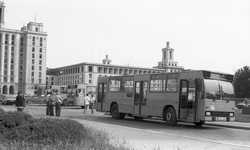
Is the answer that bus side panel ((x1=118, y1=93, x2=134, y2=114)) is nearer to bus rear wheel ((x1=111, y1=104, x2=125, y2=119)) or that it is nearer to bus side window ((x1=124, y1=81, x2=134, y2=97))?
bus side window ((x1=124, y1=81, x2=134, y2=97))

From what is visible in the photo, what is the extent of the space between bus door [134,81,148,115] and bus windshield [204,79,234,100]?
4.87m

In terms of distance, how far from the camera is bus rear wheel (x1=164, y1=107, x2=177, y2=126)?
71.2ft

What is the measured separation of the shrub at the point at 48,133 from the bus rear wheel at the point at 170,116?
11636 mm

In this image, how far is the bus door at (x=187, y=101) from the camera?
2055cm

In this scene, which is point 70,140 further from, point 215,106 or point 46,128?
point 215,106

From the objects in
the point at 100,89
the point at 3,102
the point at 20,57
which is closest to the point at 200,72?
the point at 100,89

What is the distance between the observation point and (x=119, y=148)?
1020 centimetres

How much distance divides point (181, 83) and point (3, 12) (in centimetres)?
17575

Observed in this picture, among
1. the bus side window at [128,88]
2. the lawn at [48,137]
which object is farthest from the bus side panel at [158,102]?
the lawn at [48,137]

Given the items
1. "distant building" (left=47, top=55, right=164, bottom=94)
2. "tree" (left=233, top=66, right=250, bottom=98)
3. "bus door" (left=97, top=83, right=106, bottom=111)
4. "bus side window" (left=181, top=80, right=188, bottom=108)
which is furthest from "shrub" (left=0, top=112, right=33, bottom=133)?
"distant building" (left=47, top=55, right=164, bottom=94)

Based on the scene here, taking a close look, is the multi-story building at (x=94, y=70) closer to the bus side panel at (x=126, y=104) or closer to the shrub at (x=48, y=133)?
the bus side panel at (x=126, y=104)

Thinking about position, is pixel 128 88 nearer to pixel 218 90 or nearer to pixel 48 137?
pixel 218 90

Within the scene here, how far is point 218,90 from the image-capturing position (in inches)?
811

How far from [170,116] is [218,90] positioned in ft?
9.54
